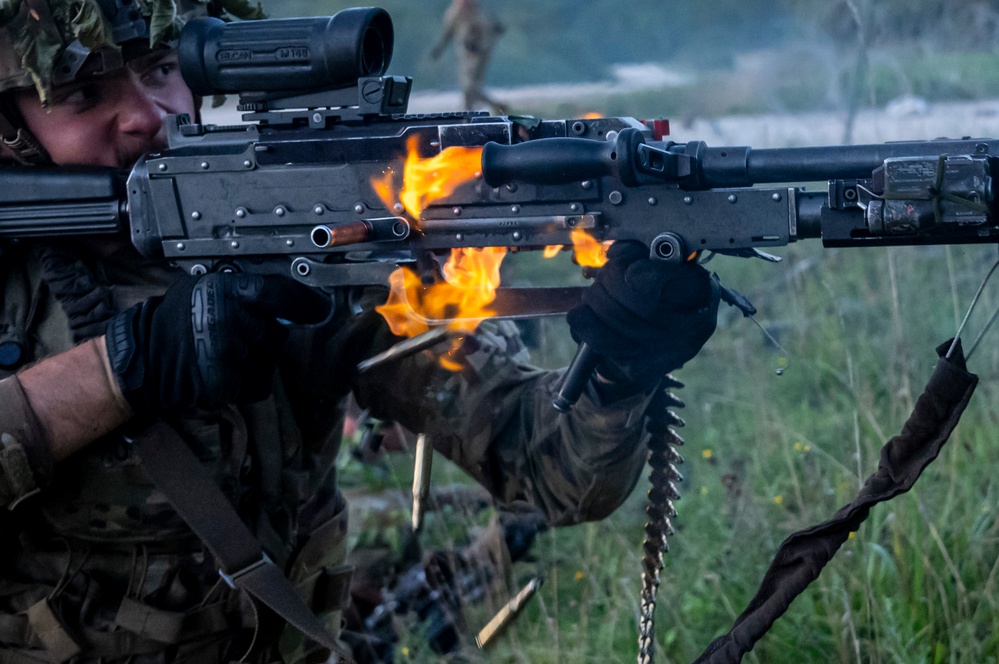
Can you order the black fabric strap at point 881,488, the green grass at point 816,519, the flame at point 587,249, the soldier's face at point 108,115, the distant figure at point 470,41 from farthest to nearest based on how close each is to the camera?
the distant figure at point 470,41
the green grass at point 816,519
the soldier's face at point 108,115
the flame at point 587,249
the black fabric strap at point 881,488

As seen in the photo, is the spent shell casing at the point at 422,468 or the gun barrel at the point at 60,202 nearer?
the gun barrel at the point at 60,202

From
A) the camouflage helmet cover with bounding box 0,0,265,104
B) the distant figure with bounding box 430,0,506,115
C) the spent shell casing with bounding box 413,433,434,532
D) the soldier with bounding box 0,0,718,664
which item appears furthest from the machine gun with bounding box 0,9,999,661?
the distant figure with bounding box 430,0,506,115

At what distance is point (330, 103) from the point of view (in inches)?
100

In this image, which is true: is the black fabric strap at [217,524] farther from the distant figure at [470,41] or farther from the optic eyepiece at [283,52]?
the distant figure at [470,41]

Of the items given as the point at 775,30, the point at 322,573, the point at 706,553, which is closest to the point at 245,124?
the point at 322,573

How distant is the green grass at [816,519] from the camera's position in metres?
3.21

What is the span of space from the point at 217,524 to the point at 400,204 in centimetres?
86

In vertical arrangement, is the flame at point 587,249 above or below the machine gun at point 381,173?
below

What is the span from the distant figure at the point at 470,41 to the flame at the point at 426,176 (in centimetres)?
616

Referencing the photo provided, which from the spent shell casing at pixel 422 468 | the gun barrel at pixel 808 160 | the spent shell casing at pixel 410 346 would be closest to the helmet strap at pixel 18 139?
the spent shell casing at pixel 410 346

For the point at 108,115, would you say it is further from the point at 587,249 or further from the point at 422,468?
the point at 587,249

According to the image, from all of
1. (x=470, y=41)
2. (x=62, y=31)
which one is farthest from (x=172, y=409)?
(x=470, y=41)

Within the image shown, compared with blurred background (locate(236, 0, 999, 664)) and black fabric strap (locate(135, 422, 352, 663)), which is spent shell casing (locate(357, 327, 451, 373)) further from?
black fabric strap (locate(135, 422, 352, 663))

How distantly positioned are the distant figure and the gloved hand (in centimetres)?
624
